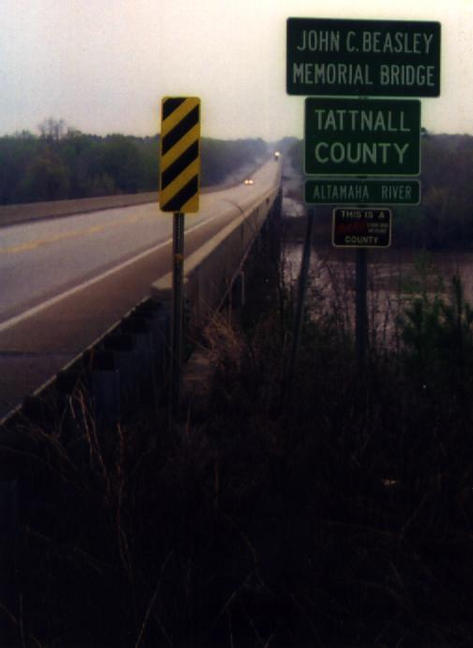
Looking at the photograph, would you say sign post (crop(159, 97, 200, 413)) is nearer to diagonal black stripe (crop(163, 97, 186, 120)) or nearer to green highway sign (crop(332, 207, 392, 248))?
diagonal black stripe (crop(163, 97, 186, 120))

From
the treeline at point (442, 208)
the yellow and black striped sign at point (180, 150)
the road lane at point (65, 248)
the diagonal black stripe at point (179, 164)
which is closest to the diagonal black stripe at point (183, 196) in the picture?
the yellow and black striped sign at point (180, 150)

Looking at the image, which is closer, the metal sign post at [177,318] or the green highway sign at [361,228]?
the metal sign post at [177,318]

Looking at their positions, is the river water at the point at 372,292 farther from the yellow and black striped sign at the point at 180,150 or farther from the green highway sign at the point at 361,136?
the yellow and black striped sign at the point at 180,150

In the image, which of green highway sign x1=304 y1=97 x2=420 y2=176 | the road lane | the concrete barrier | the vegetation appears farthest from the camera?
the road lane

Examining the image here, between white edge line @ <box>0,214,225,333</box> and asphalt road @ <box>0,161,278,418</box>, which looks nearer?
asphalt road @ <box>0,161,278,418</box>

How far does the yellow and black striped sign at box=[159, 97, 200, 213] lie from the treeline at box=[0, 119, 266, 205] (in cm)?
5481

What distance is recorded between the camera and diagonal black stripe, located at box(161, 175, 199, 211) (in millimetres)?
9289

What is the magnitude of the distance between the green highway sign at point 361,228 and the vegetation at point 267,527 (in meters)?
1.32

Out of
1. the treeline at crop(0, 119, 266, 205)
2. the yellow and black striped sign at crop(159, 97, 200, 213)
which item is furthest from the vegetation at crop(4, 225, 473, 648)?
the treeline at crop(0, 119, 266, 205)

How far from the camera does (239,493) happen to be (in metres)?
6.37

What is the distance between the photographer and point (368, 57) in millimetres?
9141

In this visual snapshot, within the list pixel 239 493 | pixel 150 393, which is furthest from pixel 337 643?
pixel 150 393

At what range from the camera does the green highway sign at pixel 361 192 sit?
9.27m

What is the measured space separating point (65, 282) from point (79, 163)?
58.8m
